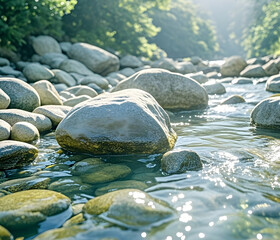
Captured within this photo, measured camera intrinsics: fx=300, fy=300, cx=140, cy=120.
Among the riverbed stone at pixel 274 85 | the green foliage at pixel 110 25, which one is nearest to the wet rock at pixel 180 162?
the riverbed stone at pixel 274 85

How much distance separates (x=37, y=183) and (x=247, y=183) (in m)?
2.09

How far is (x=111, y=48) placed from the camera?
18812 millimetres

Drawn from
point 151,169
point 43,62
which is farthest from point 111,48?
point 151,169

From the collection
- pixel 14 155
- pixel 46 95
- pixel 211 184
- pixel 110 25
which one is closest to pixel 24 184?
pixel 14 155

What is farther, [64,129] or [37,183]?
Result: [64,129]

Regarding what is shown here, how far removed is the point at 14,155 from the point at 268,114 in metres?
Answer: 4.00

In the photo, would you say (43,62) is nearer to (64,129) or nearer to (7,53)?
(7,53)

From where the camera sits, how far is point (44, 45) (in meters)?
13.9

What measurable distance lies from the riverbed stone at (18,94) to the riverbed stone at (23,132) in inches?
53.7

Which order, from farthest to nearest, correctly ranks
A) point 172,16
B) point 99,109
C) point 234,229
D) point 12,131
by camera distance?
point 172,16 → point 12,131 → point 99,109 → point 234,229

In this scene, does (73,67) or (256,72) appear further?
(256,72)

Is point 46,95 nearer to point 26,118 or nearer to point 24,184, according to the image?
point 26,118

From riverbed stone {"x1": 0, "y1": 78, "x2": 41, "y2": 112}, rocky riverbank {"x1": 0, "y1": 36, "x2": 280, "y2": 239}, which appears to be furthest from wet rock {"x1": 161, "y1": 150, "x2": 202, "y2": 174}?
riverbed stone {"x1": 0, "y1": 78, "x2": 41, "y2": 112}

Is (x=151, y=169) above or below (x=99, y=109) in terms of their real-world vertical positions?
below
